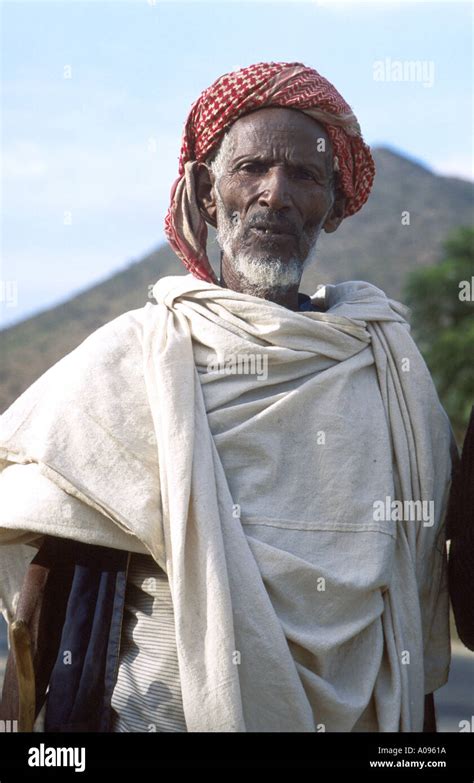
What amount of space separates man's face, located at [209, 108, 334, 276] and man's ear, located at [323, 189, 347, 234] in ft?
0.60

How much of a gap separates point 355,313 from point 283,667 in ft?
3.54

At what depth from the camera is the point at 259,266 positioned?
131 inches

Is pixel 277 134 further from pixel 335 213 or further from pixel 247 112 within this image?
pixel 335 213

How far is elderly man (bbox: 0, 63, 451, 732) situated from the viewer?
2912 millimetres

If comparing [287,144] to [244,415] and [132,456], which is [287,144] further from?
[132,456]

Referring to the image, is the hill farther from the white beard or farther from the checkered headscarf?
the white beard

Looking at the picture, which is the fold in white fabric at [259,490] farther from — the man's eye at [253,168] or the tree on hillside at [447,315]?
the tree on hillside at [447,315]

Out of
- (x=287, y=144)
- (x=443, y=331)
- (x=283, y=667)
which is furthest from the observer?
(x=443, y=331)

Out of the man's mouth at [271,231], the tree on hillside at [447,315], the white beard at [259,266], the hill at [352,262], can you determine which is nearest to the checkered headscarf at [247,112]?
the white beard at [259,266]

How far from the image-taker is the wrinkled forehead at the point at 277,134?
10.9 feet

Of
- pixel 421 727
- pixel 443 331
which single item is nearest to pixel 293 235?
pixel 421 727

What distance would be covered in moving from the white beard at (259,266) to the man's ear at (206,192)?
0.10 metres

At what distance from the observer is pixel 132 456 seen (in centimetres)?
303

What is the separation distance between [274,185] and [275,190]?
2 cm
